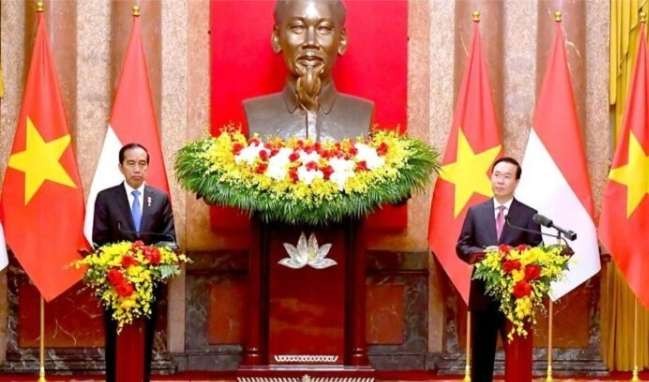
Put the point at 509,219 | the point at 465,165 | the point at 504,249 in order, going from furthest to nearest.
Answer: the point at 465,165 < the point at 509,219 < the point at 504,249

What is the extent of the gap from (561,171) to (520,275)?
2225mm

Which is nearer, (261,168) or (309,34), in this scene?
(261,168)

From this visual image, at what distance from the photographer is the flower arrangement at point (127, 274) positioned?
24.3ft

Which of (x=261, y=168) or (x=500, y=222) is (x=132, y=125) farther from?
(x=500, y=222)

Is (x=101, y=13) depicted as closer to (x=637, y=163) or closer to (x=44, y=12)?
(x=44, y=12)

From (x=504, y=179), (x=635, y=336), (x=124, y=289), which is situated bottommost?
(x=635, y=336)

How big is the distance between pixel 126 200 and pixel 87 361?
2061mm

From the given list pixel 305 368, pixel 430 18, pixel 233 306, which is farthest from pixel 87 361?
pixel 430 18

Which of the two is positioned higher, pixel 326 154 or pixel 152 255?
pixel 326 154

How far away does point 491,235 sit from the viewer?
7855mm

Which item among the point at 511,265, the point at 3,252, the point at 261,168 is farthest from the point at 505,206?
the point at 3,252

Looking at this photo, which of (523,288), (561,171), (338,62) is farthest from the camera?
(338,62)

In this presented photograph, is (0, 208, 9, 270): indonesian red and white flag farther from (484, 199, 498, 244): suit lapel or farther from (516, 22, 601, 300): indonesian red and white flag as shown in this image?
(516, 22, 601, 300): indonesian red and white flag

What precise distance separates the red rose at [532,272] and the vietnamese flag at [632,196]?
1919 mm
